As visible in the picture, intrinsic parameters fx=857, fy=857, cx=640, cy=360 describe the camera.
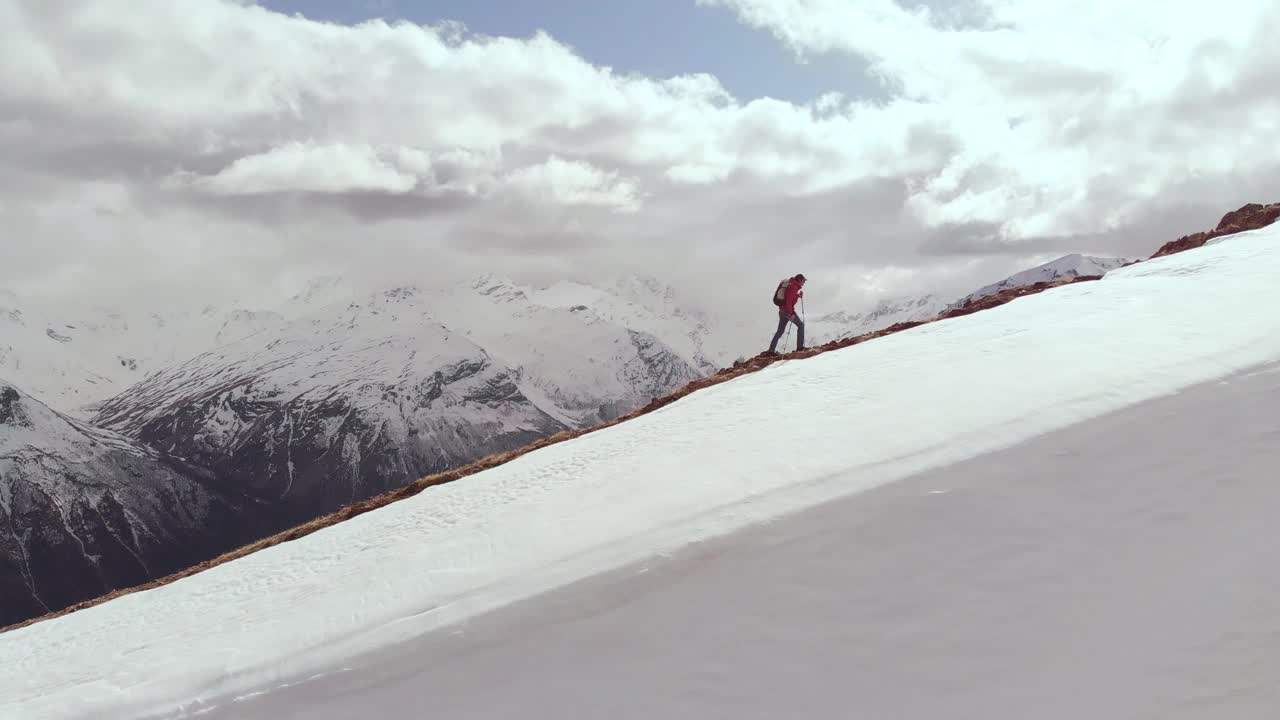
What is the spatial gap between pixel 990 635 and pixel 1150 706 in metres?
1.24

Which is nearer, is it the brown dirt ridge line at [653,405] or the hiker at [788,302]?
the brown dirt ridge line at [653,405]

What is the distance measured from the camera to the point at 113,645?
1154cm

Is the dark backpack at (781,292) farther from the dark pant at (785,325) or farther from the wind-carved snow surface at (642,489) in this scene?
the wind-carved snow surface at (642,489)

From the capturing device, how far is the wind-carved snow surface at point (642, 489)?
9.70 meters

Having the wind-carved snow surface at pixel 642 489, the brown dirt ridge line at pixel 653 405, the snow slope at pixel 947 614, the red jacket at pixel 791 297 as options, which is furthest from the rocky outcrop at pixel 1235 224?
the snow slope at pixel 947 614

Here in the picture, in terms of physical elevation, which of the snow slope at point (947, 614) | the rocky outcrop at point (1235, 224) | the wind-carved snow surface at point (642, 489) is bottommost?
the snow slope at point (947, 614)

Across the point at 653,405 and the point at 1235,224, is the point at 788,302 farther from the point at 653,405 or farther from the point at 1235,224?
the point at 1235,224

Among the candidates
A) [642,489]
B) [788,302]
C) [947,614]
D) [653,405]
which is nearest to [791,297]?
[788,302]

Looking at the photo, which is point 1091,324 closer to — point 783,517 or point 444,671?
point 783,517

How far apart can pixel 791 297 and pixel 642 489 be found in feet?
35.4

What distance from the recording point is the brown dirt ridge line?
57.4 ft

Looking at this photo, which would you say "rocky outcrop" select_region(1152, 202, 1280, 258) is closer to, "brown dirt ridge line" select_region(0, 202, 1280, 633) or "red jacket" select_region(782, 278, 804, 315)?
"brown dirt ridge line" select_region(0, 202, 1280, 633)

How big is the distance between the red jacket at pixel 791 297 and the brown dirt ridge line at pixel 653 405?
1715mm

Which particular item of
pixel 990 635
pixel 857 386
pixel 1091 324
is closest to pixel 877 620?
pixel 990 635
